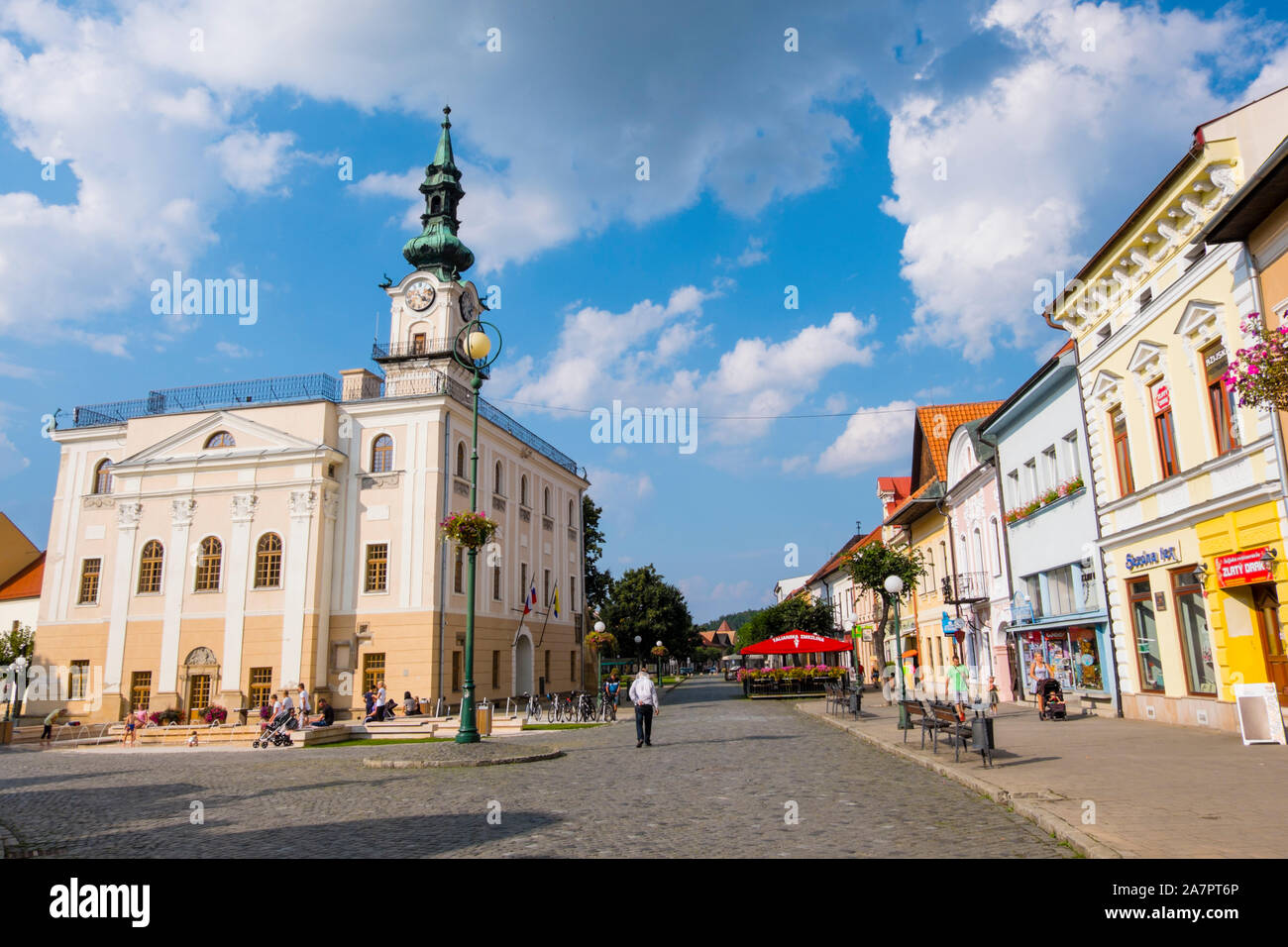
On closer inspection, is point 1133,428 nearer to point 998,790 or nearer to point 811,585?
point 998,790

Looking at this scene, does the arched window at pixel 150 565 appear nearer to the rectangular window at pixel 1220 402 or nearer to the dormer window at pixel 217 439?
the dormer window at pixel 217 439

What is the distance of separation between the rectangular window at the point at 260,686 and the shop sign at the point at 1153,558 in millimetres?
27504

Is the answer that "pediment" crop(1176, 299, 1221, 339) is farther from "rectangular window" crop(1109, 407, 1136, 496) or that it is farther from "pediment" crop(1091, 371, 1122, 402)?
"rectangular window" crop(1109, 407, 1136, 496)

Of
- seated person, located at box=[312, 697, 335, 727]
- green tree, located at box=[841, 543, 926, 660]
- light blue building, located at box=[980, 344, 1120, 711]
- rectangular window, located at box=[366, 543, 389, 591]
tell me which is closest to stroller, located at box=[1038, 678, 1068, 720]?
light blue building, located at box=[980, 344, 1120, 711]

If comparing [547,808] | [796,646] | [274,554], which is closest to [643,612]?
[796,646]

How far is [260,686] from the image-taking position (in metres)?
31.0

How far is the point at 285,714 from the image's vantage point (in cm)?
2458

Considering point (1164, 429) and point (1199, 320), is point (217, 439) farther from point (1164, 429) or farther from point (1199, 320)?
point (1199, 320)

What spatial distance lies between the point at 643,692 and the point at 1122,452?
464 inches

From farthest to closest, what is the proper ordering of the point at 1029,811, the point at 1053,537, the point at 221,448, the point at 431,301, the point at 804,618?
the point at 804,618 → the point at 431,301 → the point at 221,448 → the point at 1053,537 → the point at 1029,811

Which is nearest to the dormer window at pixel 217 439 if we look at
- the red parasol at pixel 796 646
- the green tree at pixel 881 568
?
the red parasol at pixel 796 646

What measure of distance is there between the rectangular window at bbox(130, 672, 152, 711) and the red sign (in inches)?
1332
